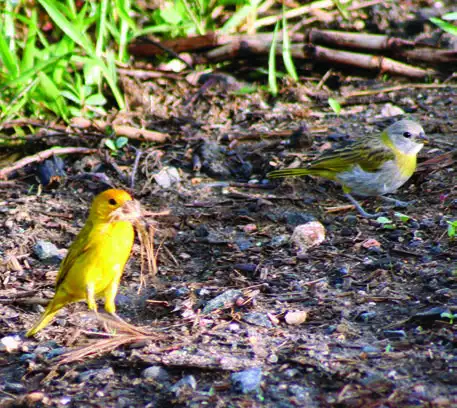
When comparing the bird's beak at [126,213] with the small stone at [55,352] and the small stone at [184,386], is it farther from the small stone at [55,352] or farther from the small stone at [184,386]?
the small stone at [184,386]

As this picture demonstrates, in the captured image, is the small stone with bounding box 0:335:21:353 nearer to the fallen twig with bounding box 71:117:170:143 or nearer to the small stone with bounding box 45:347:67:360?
the small stone with bounding box 45:347:67:360

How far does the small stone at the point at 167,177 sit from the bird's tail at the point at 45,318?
1.87m

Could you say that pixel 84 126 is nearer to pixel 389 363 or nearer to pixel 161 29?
pixel 161 29

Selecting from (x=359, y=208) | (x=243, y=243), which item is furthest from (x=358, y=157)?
(x=243, y=243)

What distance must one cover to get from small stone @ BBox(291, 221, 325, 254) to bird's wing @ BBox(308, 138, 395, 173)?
903 mm

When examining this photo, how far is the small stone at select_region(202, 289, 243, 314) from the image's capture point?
4.62 m

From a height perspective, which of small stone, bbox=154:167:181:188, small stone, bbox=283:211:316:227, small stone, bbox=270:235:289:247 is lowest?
small stone, bbox=283:211:316:227

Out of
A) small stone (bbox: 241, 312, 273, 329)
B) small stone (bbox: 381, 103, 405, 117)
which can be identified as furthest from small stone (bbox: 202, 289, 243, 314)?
small stone (bbox: 381, 103, 405, 117)

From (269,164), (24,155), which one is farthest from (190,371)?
(24,155)

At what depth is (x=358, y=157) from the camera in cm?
643

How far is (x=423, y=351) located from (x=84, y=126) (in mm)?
3948

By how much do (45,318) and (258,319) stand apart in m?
1.23

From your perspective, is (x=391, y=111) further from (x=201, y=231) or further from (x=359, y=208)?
(x=201, y=231)

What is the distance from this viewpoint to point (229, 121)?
7.28 metres
